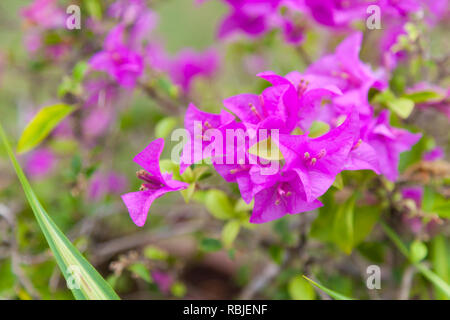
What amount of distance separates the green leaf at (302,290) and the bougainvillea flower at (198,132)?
1.05 feet

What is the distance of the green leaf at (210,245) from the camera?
0.68 m

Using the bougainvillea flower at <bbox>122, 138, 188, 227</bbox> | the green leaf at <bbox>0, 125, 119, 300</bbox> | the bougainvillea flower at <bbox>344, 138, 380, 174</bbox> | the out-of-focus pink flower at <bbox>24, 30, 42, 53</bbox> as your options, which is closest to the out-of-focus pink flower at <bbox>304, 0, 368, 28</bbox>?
the bougainvillea flower at <bbox>344, 138, 380, 174</bbox>

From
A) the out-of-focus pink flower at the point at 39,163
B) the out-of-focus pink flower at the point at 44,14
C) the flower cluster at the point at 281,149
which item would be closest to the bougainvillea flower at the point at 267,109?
the flower cluster at the point at 281,149

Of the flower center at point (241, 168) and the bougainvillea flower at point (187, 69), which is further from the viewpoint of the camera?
the bougainvillea flower at point (187, 69)

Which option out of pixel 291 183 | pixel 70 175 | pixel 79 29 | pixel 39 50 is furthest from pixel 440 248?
pixel 39 50

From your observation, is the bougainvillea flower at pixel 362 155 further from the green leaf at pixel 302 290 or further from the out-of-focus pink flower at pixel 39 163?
the out-of-focus pink flower at pixel 39 163

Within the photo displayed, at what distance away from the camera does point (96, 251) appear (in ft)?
2.81

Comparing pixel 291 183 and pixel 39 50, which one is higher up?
pixel 39 50

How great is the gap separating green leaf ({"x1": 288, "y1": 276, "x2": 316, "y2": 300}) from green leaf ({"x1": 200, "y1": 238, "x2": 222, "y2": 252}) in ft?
0.45

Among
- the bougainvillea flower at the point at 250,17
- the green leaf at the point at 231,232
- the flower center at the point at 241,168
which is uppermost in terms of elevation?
the bougainvillea flower at the point at 250,17

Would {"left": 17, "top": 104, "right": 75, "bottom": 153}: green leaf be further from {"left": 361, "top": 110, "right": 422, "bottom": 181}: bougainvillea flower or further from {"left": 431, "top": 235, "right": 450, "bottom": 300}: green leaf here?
{"left": 431, "top": 235, "right": 450, "bottom": 300}: green leaf

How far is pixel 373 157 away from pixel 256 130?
0.47 feet

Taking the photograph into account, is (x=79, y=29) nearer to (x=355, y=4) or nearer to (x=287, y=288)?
(x=355, y=4)

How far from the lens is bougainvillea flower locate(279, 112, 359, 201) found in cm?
43
